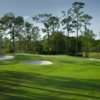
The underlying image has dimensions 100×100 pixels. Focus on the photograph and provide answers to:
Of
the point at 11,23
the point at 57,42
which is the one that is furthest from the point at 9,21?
the point at 57,42

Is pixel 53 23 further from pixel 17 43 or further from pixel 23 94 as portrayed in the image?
pixel 23 94

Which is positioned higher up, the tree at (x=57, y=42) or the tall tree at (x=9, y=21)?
the tall tree at (x=9, y=21)

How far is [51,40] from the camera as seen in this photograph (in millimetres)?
78500

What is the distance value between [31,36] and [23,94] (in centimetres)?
7772

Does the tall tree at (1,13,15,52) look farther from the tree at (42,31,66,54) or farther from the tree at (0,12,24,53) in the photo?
the tree at (42,31,66,54)

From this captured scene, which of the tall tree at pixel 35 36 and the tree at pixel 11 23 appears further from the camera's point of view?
the tall tree at pixel 35 36

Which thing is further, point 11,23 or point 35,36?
point 35,36

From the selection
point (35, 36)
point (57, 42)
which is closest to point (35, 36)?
point (35, 36)

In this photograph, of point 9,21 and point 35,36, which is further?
point 35,36

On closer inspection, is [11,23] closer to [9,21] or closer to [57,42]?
[9,21]

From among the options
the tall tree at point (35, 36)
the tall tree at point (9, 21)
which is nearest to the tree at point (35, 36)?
the tall tree at point (35, 36)

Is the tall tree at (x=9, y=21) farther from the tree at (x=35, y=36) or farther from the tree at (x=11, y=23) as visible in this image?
the tree at (x=35, y=36)

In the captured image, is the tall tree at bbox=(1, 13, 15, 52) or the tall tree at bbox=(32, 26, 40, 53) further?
the tall tree at bbox=(32, 26, 40, 53)

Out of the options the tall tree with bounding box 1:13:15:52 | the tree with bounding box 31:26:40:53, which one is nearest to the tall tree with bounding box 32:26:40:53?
the tree with bounding box 31:26:40:53
